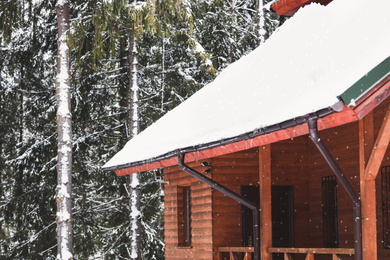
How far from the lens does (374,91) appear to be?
634 cm

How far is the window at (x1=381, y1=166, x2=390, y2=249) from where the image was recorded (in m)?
9.24

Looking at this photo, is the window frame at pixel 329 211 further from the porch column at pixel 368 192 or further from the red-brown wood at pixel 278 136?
the porch column at pixel 368 192

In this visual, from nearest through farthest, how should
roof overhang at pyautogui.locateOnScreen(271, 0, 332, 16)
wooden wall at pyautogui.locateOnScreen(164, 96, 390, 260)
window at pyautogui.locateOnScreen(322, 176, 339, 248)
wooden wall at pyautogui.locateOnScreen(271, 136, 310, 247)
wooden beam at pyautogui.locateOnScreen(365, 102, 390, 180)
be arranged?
wooden beam at pyautogui.locateOnScreen(365, 102, 390, 180) < window at pyautogui.locateOnScreen(322, 176, 339, 248) < wooden wall at pyautogui.locateOnScreen(164, 96, 390, 260) < wooden wall at pyautogui.locateOnScreen(271, 136, 310, 247) < roof overhang at pyautogui.locateOnScreen(271, 0, 332, 16)

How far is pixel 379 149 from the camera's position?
6.81 m

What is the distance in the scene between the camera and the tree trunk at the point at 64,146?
1413 centimetres

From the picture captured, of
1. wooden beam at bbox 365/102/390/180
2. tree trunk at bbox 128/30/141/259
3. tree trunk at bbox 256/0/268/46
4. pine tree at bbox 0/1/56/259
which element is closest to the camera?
wooden beam at bbox 365/102/390/180

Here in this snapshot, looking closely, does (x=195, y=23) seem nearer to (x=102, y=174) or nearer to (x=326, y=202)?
(x=102, y=174)

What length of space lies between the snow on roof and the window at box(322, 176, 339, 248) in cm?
248

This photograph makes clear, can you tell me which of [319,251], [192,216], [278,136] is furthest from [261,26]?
[278,136]

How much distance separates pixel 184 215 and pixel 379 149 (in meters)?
7.08

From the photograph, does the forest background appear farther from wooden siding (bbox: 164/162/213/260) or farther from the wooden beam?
the wooden beam

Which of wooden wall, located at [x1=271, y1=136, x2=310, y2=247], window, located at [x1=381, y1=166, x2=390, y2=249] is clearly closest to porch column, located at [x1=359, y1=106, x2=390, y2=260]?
window, located at [x1=381, y1=166, x2=390, y2=249]

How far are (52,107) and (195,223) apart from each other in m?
9.06

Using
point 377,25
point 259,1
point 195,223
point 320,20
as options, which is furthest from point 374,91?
point 259,1
